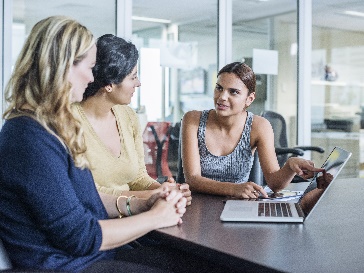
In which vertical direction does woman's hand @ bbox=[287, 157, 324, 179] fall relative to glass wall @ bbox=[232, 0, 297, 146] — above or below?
below

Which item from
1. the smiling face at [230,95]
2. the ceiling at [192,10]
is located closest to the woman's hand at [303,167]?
the smiling face at [230,95]

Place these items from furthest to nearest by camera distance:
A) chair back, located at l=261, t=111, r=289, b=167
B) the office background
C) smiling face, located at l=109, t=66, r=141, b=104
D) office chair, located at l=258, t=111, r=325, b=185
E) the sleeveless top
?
the office background, chair back, located at l=261, t=111, r=289, b=167, office chair, located at l=258, t=111, r=325, b=185, the sleeveless top, smiling face, located at l=109, t=66, r=141, b=104

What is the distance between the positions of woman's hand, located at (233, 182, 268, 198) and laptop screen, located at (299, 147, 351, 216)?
0.19 metres

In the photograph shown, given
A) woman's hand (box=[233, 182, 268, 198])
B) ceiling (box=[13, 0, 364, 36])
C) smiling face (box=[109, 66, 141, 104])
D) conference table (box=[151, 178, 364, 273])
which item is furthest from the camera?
ceiling (box=[13, 0, 364, 36])

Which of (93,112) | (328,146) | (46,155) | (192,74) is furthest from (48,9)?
(46,155)

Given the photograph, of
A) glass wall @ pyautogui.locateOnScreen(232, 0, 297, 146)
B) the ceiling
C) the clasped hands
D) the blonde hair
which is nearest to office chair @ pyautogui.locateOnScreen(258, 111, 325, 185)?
glass wall @ pyautogui.locateOnScreen(232, 0, 297, 146)

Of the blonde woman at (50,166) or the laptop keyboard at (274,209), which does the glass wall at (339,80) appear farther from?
the blonde woman at (50,166)

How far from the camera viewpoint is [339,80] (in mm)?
8297

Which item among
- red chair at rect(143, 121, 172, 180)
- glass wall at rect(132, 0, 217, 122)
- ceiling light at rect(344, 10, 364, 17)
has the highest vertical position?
ceiling light at rect(344, 10, 364, 17)

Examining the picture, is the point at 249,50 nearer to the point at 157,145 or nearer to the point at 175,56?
the point at 175,56

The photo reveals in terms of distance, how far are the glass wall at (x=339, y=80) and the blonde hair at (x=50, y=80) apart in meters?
6.35

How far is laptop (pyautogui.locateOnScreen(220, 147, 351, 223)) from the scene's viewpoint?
1448 mm

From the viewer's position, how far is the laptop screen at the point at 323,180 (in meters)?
1.56

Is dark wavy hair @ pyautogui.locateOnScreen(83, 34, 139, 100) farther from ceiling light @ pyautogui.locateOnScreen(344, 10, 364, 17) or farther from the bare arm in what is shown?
ceiling light @ pyautogui.locateOnScreen(344, 10, 364, 17)
